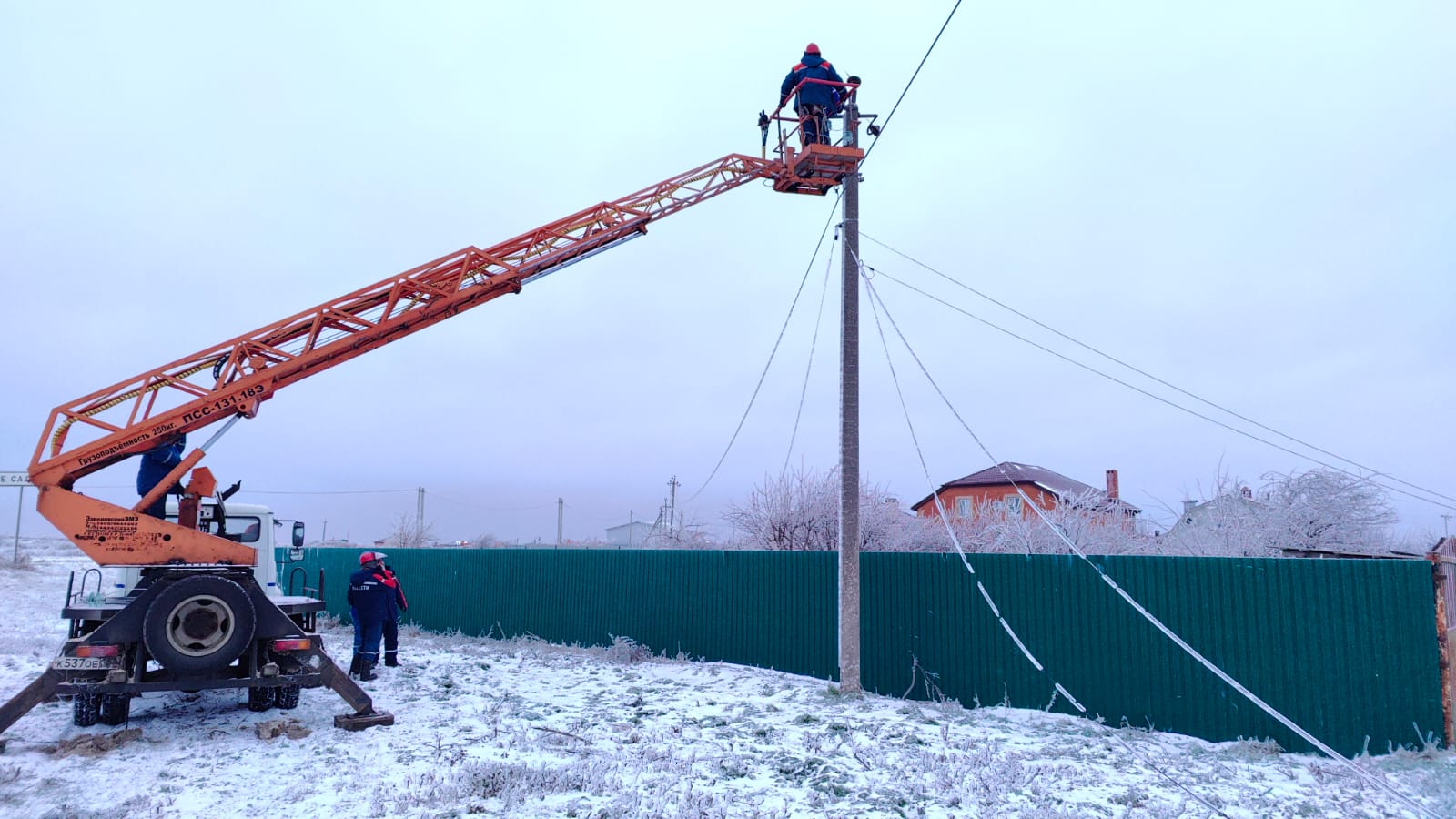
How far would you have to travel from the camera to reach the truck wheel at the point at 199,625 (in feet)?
28.6

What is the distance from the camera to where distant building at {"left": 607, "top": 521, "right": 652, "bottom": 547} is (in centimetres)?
5294

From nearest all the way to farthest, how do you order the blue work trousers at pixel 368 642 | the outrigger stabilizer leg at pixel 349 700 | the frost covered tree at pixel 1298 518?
the outrigger stabilizer leg at pixel 349 700, the blue work trousers at pixel 368 642, the frost covered tree at pixel 1298 518

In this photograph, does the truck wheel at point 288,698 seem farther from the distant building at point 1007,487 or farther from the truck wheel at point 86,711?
the distant building at point 1007,487

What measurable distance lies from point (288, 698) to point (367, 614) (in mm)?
2291

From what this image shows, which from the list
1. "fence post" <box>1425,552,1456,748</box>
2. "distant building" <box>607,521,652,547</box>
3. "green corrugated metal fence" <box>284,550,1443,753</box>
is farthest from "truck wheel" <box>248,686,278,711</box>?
"distant building" <box>607,521,652,547</box>

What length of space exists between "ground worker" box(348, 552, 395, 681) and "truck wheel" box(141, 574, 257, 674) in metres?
3.15

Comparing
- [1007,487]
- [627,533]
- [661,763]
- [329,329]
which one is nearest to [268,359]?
[329,329]

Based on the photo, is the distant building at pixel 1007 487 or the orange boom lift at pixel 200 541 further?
the distant building at pixel 1007 487

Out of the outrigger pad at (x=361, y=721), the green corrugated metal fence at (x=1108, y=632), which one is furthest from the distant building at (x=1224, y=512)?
the outrigger pad at (x=361, y=721)

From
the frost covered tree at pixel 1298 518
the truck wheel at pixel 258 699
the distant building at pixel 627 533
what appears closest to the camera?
the truck wheel at pixel 258 699

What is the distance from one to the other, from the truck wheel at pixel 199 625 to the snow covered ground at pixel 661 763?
0.83 m

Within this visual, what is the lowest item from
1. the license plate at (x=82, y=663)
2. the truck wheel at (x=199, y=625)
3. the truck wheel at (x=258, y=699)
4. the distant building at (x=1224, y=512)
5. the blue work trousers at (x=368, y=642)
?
the truck wheel at (x=258, y=699)

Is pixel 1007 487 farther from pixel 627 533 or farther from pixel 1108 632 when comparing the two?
pixel 1108 632

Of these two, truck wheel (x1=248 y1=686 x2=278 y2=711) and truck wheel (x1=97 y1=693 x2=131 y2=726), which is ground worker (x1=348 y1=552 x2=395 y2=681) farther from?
truck wheel (x1=97 y1=693 x2=131 y2=726)
